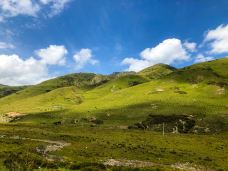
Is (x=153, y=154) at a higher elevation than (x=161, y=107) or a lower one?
lower

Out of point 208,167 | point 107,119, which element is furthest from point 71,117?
point 208,167

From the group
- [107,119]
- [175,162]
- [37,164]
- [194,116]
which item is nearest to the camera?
[37,164]

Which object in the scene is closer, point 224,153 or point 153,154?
point 153,154

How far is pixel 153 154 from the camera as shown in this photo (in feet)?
213

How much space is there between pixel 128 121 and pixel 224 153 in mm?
87165

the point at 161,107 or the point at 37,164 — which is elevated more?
the point at 161,107

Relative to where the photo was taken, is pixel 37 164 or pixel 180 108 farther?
pixel 180 108

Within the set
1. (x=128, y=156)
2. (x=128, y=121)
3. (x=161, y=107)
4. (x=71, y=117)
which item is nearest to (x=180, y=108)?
(x=161, y=107)

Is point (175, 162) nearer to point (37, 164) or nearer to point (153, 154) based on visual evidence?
point (153, 154)

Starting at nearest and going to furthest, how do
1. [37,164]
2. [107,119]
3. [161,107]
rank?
[37,164] < [107,119] < [161,107]

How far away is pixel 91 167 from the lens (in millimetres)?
41688

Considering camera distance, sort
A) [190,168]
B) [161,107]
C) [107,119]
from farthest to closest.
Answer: [161,107]
[107,119]
[190,168]

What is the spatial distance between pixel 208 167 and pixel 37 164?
27.9 metres

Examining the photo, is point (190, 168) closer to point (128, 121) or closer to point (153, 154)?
point (153, 154)
